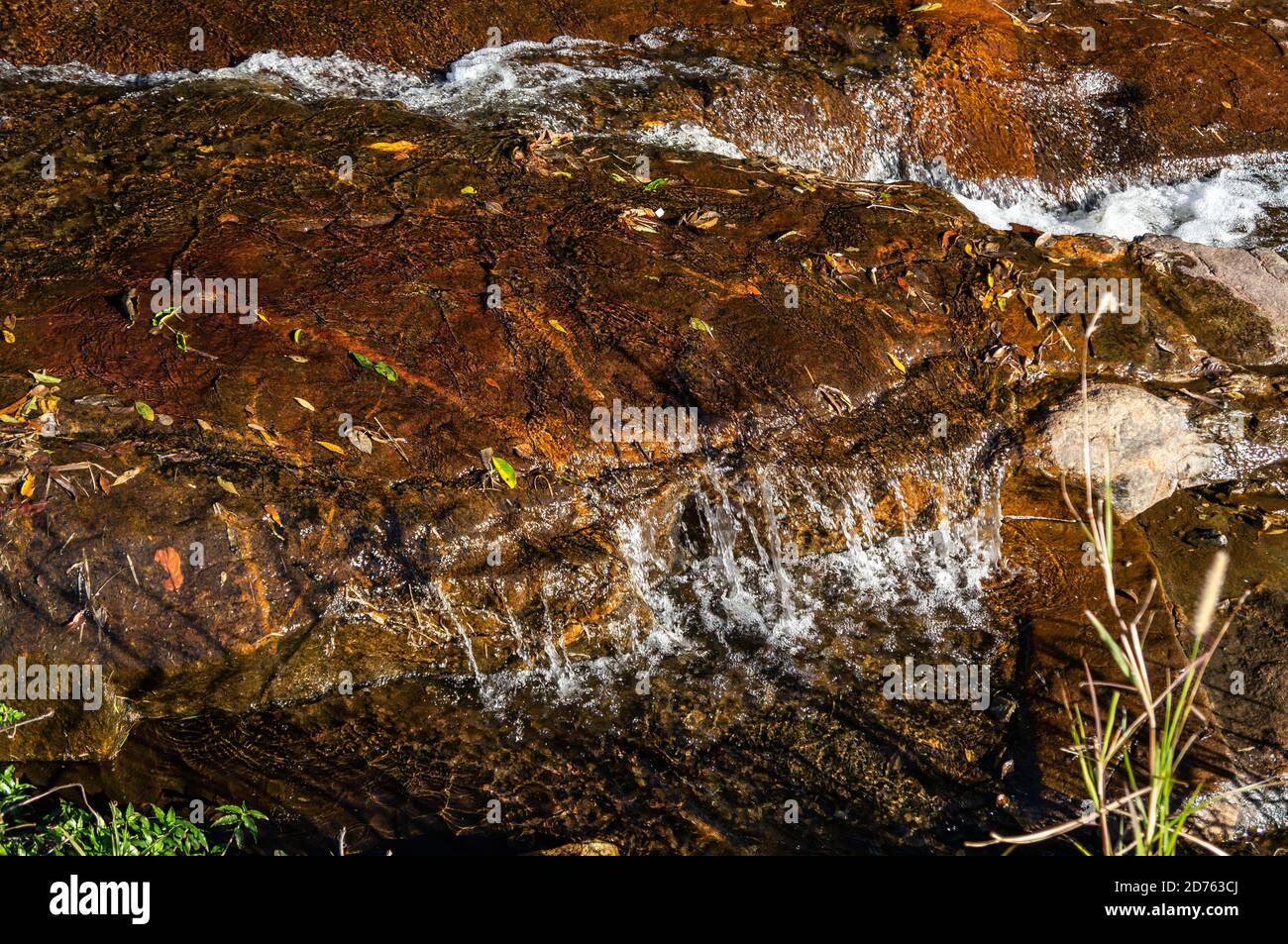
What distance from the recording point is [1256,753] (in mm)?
4527

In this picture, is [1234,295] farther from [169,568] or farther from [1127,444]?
[169,568]

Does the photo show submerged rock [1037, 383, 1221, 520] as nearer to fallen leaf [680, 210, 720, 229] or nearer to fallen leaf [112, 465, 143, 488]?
fallen leaf [680, 210, 720, 229]

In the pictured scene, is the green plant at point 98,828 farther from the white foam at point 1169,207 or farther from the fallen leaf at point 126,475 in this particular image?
the white foam at point 1169,207

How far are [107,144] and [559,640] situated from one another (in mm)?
3988

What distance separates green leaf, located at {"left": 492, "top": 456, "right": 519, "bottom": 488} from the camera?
4984 millimetres

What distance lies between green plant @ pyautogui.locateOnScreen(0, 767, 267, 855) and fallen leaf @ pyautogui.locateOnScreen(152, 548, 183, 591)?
84 cm

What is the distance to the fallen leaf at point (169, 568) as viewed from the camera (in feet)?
14.8

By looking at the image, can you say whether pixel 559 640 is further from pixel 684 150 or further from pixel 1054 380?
pixel 684 150

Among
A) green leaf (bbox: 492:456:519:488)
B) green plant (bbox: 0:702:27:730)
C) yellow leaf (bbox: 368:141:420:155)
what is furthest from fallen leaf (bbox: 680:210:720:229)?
green plant (bbox: 0:702:27:730)

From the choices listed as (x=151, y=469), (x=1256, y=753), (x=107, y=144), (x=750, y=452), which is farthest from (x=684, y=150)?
(x=1256, y=753)

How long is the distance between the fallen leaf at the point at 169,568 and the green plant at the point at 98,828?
841 mm

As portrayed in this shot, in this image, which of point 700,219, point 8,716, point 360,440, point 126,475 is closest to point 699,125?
point 700,219

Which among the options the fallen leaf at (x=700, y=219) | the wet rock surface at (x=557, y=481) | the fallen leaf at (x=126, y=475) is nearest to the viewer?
the wet rock surface at (x=557, y=481)

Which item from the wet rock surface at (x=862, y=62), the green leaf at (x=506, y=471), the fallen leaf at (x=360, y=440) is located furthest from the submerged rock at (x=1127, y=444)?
the fallen leaf at (x=360, y=440)
